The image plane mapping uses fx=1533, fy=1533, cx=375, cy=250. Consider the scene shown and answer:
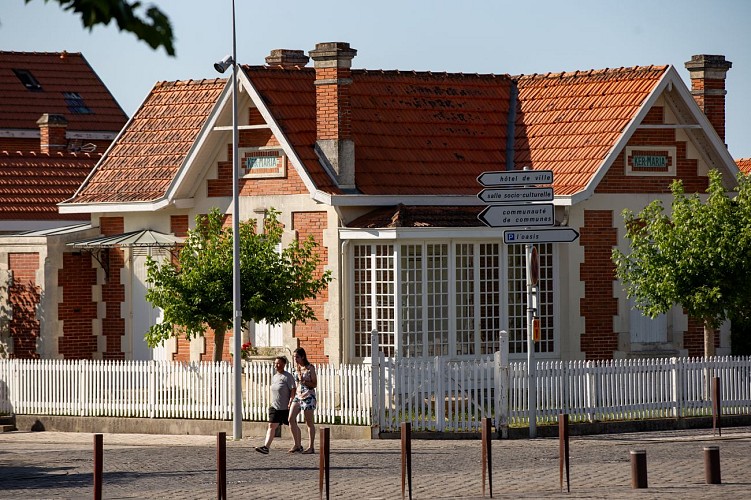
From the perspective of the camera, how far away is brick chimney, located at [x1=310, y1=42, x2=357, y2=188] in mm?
28219

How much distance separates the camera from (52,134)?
1705 inches

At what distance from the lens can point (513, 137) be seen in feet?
104

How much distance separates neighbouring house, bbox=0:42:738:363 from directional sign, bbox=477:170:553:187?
415 centimetres

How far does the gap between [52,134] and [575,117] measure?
59.4 feet

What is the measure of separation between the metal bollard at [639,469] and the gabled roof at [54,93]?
39359 millimetres

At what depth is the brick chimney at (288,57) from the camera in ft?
109

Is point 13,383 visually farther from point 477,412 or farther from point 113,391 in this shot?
point 477,412

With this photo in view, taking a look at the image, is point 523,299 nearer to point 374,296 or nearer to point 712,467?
point 374,296

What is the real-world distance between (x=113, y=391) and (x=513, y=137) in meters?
10.2

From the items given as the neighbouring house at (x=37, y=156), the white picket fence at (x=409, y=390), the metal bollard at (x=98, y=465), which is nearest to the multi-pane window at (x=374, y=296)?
the white picket fence at (x=409, y=390)

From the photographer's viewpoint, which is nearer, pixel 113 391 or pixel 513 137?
pixel 113 391

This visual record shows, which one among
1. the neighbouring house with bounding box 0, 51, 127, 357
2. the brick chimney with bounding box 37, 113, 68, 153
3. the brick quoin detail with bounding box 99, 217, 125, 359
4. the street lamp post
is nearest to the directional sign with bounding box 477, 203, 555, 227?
the street lamp post

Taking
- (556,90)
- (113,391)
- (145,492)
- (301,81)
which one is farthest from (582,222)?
(145,492)

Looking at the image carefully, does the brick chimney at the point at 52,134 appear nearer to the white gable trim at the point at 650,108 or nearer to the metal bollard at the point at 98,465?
the white gable trim at the point at 650,108
